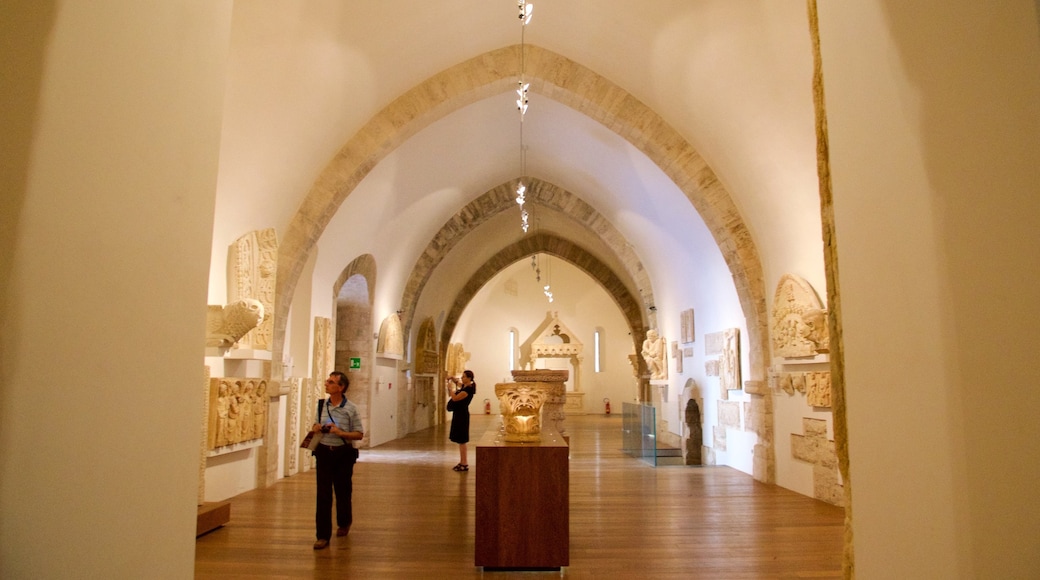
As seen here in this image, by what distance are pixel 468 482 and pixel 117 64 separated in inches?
296

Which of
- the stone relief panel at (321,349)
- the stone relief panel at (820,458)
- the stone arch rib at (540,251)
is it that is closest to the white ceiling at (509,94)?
the stone relief panel at (321,349)

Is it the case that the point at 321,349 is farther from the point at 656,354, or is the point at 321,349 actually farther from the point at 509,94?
the point at 656,354

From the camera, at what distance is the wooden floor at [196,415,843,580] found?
4.59 m

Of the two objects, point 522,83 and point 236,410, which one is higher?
point 522,83

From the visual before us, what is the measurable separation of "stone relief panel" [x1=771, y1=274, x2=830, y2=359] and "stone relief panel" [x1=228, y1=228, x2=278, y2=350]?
556cm

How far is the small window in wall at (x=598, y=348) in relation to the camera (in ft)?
89.2

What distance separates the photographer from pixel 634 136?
950cm

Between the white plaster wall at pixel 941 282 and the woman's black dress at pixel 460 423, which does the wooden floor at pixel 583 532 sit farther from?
the white plaster wall at pixel 941 282

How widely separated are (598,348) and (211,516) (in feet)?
73.1

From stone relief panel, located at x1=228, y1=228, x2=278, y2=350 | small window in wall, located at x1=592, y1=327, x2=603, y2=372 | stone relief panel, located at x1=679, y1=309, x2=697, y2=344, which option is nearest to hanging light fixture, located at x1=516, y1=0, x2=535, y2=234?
stone relief panel, located at x1=228, y1=228, x2=278, y2=350

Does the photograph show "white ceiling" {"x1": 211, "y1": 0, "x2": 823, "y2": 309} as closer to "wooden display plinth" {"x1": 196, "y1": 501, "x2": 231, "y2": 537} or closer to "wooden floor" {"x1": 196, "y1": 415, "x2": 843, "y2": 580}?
"wooden display plinth" {"x1": 196, "y1": 501, "x2": 231, "y2": 537}

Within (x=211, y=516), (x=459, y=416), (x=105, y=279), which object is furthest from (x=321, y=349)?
(x=105, y=279)

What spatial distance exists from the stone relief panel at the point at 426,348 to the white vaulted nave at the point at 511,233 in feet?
0.24

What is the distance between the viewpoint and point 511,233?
59.1ft
